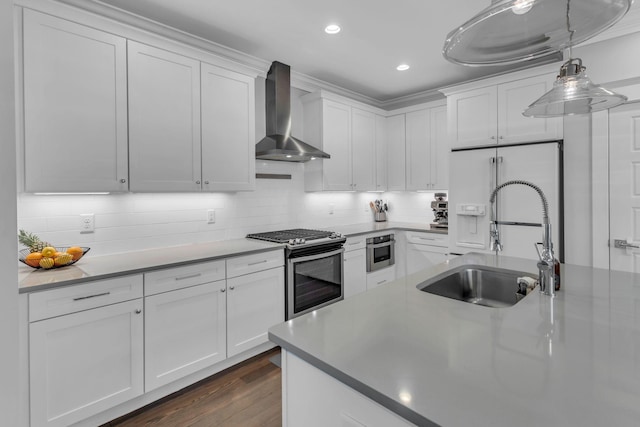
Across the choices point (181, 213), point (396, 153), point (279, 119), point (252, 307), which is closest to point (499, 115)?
point (396, 153)

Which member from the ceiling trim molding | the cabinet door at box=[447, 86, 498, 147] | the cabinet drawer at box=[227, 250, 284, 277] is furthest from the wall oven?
the ceiling trim molding

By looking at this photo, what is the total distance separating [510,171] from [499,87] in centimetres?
84

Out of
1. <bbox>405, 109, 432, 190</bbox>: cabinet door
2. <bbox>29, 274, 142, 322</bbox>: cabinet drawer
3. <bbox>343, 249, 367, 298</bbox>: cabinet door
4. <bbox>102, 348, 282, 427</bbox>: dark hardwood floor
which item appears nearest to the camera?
<bbox>29, 274, 142, 322</bbox>: cabinet drawer

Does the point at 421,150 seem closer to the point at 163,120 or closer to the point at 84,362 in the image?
the point at 163,120

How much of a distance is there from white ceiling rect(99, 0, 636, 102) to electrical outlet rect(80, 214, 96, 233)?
147 centimetres

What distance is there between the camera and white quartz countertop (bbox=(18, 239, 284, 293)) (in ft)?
5.79

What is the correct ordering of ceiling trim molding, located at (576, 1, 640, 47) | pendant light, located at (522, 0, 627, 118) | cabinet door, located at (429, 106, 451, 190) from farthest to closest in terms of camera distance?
1. cabinet door, located at (429, 106, 451, 190)
2. ceiling trim molding, located at (576, 1, 640, 47)
3. pendant light, located at (522, 0, 627, 118)

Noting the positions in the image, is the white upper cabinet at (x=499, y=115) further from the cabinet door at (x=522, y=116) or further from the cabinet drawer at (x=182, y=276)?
the cabinet drawer at (x=182, y=276)

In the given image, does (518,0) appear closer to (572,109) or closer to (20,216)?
(572,109)

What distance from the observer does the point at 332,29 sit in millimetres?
2664

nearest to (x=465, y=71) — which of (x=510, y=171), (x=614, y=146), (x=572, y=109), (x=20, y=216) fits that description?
(x=510, y=171)

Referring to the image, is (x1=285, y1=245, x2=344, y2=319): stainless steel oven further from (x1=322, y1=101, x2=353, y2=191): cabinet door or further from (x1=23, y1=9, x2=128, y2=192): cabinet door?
(x1=23, y1=9, x2=128, y2=192): cabinet door

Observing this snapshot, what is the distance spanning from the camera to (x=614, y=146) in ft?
8.62

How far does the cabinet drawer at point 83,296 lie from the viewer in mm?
1699
